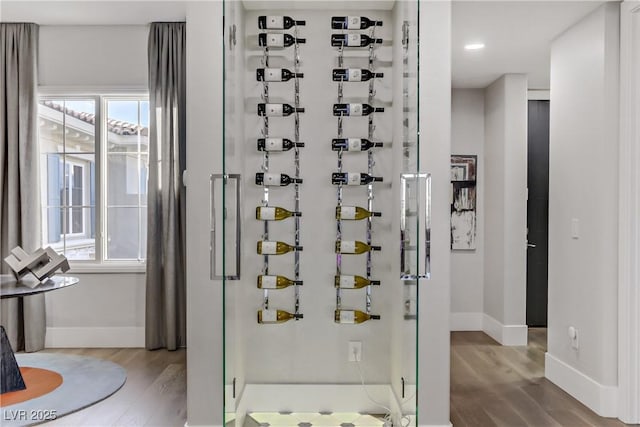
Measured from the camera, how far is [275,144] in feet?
8.49

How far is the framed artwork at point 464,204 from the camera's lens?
504 centimetres

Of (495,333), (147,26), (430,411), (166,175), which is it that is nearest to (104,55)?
(147,26)

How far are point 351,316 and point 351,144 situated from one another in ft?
3.02

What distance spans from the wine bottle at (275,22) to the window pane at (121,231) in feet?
8.08

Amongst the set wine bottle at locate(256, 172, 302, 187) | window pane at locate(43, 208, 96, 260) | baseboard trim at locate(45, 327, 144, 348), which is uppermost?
wine bottle at locate(256, 172, 302, 187)

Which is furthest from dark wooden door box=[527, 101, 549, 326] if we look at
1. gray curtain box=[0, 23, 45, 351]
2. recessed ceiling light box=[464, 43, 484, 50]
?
gray curtain box=[0, 23, 45, 351]

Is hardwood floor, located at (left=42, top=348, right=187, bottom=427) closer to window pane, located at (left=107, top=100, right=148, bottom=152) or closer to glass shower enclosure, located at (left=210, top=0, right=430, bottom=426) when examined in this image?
glass shower enclosure, located at (left=210, top=0, right=430, bottom=426)

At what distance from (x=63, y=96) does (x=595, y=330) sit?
4.47 metres

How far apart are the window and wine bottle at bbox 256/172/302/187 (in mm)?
2164

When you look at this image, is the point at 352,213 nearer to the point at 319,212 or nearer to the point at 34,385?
the point at 319,212

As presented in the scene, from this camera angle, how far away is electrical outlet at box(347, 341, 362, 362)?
106 inches

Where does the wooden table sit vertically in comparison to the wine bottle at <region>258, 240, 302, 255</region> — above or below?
below

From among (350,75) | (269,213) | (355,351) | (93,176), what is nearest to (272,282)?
(269,213)

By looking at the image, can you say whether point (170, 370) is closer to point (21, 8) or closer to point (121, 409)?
point (121, 409)
